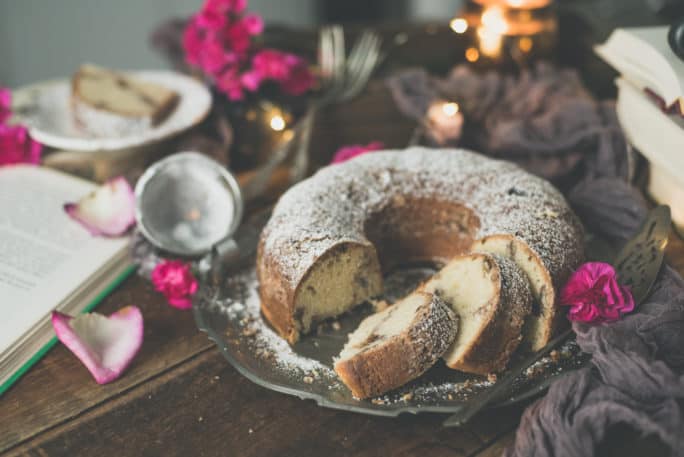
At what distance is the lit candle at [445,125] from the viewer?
84.0 inches

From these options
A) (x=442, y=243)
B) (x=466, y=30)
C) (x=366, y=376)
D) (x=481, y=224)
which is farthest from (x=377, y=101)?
(x=366, y=376)

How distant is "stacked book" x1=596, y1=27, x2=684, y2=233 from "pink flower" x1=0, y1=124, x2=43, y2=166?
1805mm

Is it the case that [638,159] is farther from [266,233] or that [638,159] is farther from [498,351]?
[266,233]

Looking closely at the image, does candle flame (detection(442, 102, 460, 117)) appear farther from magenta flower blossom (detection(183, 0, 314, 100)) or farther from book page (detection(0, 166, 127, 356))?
book page (detection(0, 166, 127, 356))

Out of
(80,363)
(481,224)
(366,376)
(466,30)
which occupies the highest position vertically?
(466,30)

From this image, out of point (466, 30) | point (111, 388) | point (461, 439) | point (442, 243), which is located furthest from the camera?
point (466, 30)

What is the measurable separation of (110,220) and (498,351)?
1144 millimetres

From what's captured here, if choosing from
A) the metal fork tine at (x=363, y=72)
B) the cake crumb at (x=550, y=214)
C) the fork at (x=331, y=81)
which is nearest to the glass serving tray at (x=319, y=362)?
the cake crumb at (x=550, y=214)

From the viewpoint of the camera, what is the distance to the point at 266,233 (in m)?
1.67

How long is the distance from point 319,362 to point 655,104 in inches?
42.8

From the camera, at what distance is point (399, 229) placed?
1.81 meters

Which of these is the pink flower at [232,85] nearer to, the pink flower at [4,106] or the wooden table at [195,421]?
the pink flower at [4,106]

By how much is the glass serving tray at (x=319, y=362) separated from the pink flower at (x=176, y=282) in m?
0.04

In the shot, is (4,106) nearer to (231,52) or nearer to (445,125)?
(231,52)
